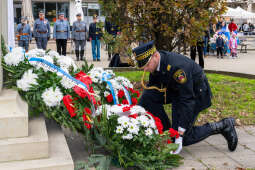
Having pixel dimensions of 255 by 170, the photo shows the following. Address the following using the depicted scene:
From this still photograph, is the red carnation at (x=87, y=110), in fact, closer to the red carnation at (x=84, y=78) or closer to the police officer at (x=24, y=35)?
the red carnation at (x=84, y=78)

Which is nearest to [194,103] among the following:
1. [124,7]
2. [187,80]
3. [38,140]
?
[187,80]

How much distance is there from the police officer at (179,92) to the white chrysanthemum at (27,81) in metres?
1.12

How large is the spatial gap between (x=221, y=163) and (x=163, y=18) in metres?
3.97

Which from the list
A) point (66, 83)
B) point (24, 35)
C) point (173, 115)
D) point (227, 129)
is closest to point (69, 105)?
point (66, 83)

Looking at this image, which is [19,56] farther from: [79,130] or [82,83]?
[79,130]

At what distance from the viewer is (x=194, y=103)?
392 cm

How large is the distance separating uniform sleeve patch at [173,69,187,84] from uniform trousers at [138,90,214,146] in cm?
30

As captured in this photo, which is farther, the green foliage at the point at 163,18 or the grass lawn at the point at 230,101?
the green foliage at the point at 163,18

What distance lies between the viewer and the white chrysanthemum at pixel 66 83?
3797 mm

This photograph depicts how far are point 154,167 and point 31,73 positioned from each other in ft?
5.27

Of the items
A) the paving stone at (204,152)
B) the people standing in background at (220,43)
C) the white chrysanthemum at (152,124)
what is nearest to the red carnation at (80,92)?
the white chrysanthemum at (152,124)

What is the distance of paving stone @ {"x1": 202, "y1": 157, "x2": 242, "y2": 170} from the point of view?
381 centimetres

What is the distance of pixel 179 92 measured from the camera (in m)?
3.94

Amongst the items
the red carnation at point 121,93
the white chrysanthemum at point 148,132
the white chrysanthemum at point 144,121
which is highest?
the red carnation at point 121,93
